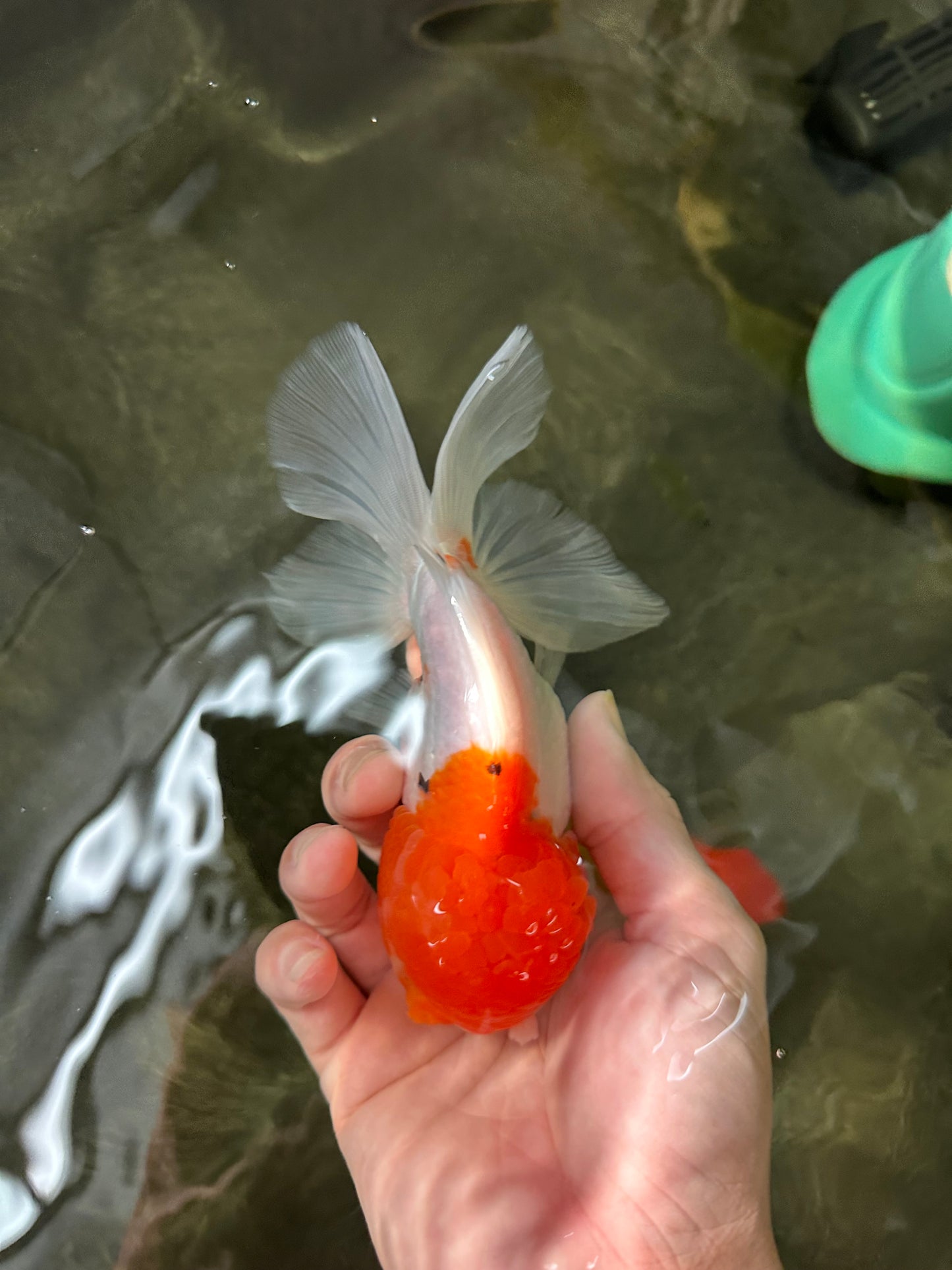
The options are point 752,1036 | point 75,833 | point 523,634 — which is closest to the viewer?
point 752,1036

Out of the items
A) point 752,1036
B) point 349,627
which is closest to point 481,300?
point 349,627

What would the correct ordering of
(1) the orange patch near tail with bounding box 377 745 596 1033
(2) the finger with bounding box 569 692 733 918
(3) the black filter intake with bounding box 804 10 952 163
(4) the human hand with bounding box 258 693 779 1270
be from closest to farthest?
(1) the orange patch near tail with bounding box 377 745 596 1033
(4) the human hand with bounding box 258 693 779 1270
(2) the finger with bounding box 569 692 733 918
(3) the black filter intake with bounding box 804 10 952 163

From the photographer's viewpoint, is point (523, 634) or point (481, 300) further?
point (481, 300)

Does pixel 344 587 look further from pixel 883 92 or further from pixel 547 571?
pixel 883 92

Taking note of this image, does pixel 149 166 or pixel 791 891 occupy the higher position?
pixel 149 166

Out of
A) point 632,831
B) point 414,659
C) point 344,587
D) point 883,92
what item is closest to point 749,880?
point 632,831

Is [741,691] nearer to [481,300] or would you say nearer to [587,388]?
[587,388]

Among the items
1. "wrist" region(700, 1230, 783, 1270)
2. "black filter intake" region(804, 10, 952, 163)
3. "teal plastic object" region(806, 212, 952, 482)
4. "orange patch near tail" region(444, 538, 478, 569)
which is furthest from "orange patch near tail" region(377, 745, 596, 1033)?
"black filter intake" region(804, 10, 952, 163)

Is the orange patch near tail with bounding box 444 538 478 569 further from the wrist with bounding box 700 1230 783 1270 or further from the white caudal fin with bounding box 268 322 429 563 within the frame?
the wrist with bounding box 700 1230 783 1270
